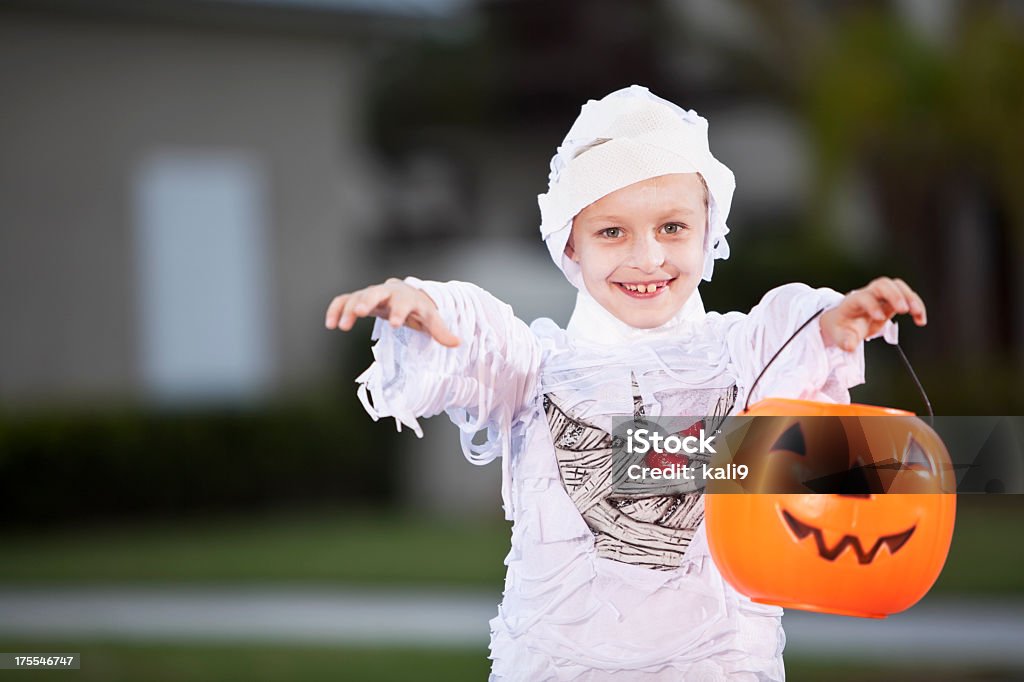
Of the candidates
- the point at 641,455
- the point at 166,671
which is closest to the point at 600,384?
the point at 641,455

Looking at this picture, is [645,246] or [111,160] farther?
[111,160]

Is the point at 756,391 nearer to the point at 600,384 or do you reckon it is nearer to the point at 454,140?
the point at 600,384

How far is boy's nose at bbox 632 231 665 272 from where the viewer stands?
195 cm

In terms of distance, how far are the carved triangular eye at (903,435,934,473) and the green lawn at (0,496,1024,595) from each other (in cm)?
458

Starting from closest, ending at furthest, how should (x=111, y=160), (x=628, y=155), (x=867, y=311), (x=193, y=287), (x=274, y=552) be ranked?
(x=867, y=311) → (x=628, y=155) → (x=274, y=552) → (x=111, y=160) → (x=193, y=287)

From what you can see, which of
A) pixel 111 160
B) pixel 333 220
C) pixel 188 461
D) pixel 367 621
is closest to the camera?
pixel 367 621

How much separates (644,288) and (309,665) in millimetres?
3504

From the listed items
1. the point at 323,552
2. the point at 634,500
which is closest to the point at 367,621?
the point at 323,552

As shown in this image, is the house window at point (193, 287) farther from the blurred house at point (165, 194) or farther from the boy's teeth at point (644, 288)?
the boy's teeth at point (644, 288)

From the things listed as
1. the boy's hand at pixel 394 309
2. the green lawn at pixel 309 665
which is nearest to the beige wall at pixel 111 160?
the green lawn at pixel 309 665

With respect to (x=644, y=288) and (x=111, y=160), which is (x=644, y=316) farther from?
(x=111, y=160)

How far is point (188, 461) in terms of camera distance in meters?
9.10

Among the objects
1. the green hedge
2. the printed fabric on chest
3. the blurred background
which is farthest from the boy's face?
the green hedge

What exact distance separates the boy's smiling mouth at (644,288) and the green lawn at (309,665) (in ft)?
9.36
